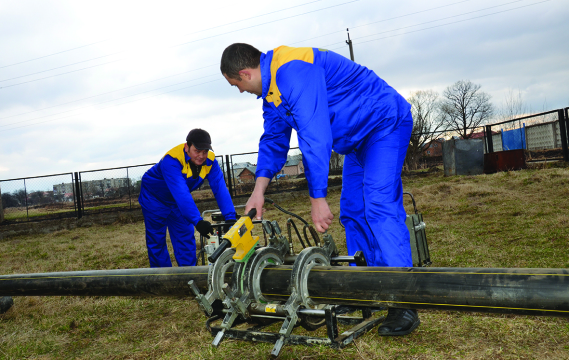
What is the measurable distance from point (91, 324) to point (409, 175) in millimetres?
13345

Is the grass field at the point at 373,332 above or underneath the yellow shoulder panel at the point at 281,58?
underneath

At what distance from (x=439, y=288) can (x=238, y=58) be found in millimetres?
1687

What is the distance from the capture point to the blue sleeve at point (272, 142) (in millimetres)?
2904

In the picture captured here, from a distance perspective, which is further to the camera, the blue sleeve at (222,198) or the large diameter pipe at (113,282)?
the blue sleeve at (222,198)

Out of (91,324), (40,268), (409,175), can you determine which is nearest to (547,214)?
(91,324)

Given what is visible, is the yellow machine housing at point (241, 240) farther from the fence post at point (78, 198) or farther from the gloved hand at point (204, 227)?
the fence post at point (78, 198)

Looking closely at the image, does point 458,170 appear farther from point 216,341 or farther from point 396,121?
point 216,341

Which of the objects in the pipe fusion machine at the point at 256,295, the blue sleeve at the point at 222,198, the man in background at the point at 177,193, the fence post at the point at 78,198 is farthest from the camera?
the fence post at the point at 78,198

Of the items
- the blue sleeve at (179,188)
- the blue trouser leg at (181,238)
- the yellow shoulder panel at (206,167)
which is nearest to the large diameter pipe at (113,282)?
the blue sleeve at (179,188)

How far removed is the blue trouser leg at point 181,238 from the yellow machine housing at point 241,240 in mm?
2940

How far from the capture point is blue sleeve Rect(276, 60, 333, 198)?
229 cm

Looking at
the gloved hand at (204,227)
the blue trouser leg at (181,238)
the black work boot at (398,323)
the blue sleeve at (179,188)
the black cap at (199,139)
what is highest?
the black cap at (199,139)

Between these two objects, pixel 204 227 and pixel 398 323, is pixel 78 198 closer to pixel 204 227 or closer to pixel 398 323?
pixel 204 227

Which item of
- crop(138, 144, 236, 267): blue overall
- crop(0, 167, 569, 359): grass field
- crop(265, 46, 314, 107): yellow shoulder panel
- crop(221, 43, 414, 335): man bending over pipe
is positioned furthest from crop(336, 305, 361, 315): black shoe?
crop(138, 144, 236, 267): blue overall
